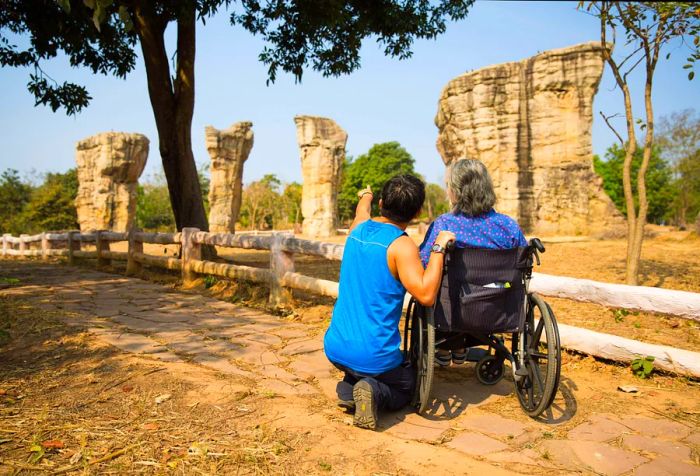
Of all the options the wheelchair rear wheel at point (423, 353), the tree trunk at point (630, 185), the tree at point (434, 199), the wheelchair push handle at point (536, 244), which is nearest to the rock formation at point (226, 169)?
the tree trunk at point (630, 185)

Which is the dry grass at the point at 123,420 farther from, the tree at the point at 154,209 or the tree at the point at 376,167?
the tree at the point at 376,167

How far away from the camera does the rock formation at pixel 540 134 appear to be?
1825 cm

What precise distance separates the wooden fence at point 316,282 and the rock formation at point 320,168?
1456 centimetres

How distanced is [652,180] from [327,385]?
140ft

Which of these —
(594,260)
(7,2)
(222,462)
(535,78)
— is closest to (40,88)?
(7,2)

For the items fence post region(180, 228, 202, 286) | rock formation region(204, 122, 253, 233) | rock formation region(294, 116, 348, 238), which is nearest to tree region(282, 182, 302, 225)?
rock formation region(294, 116, 348, 238)

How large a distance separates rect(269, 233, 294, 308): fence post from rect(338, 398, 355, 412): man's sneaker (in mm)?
2842

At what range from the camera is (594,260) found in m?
10.1

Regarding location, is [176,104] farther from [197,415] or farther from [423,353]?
[423,353]

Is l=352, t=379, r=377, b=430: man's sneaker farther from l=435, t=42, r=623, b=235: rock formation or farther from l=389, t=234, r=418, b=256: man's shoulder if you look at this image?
l=435, t=42, r=623, b=235: rock formation

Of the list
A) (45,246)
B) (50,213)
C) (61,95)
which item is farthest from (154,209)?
(61,95)

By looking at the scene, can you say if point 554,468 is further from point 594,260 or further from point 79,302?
point 594,260

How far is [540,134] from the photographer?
18969 mm

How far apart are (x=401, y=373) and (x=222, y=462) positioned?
105 cm
